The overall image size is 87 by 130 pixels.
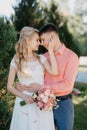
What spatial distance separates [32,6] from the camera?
25.9 meters

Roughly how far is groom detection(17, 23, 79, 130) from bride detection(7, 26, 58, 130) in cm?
8

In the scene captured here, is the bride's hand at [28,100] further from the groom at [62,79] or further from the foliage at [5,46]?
the foliage at [5,46]

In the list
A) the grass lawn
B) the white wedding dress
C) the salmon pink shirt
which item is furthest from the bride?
the grass lawn

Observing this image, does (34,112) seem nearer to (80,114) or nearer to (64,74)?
(64,74)

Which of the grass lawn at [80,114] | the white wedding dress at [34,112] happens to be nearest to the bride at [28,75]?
A: the white wedding dress at [34,112]

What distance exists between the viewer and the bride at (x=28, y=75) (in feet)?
14.5

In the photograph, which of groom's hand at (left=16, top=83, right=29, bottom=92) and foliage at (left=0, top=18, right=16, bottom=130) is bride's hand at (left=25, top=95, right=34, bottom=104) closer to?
groom's hand at (left=16, top=83, right=29, bottom=92)

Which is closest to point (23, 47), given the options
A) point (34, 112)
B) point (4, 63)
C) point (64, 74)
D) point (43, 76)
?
point (43, 76)

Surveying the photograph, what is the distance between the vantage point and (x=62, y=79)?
433 cm

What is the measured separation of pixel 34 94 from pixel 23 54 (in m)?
0.47

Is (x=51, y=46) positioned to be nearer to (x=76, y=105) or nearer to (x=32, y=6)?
(x=76, y=105)

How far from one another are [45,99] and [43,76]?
1.10ft

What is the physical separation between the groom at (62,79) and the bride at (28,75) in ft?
0.26

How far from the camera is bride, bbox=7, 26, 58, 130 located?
173 inches
